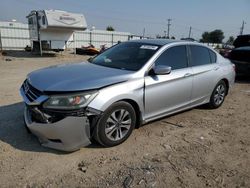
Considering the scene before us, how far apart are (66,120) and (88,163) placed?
0.66 metres

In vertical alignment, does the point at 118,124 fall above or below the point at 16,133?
above

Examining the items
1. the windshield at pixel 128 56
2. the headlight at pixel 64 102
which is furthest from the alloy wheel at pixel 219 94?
the headlight at pixel 64 102

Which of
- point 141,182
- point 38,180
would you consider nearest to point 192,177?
point 141,182

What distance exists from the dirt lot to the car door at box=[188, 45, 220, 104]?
711 mm

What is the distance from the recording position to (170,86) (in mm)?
4391

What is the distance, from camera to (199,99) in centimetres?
532

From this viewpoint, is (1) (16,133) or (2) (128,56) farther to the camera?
(2) (128,56)

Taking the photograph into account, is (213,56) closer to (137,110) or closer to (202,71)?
(202,71)

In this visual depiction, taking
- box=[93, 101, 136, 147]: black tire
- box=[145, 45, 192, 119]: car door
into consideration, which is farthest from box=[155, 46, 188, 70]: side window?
box=[93, 101, 136, 147]: black tire

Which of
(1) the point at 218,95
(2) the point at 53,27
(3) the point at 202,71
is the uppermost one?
(2) the point at 53,27

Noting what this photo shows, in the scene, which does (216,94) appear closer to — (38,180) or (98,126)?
(98,126)

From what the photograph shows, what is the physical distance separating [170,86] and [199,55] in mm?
1433

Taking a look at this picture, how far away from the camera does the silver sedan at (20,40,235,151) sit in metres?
3.27

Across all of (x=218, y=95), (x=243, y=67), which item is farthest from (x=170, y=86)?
(x=243, y=67)
